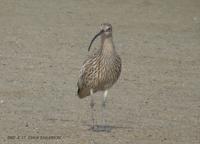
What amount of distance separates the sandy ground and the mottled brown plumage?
1.81ft

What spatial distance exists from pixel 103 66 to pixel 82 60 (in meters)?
5.44

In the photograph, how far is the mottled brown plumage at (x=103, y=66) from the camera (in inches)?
495

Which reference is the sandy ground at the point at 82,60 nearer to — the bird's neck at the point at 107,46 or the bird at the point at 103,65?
the bird at the point at 103,65

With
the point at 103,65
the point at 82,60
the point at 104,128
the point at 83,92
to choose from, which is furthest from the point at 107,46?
the point at 82,60

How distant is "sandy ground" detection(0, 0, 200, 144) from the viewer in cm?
1222

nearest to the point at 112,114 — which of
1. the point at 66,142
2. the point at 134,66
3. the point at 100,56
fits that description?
the point at 100,56

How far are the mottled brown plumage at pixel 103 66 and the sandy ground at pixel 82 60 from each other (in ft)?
1.81

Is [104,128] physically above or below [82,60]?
below

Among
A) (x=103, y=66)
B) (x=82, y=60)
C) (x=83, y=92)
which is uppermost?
(x=82, y=60)

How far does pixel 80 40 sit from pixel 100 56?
26.9 ft

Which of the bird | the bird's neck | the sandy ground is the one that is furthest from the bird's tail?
the bird's neck

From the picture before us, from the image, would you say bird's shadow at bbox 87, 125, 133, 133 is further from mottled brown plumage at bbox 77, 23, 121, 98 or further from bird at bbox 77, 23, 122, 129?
mottled brown plumage at bbox 77, 23, 121, 98

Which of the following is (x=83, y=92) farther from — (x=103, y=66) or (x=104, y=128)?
(x=104, y=128)

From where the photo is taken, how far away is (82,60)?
18031 millimetres
